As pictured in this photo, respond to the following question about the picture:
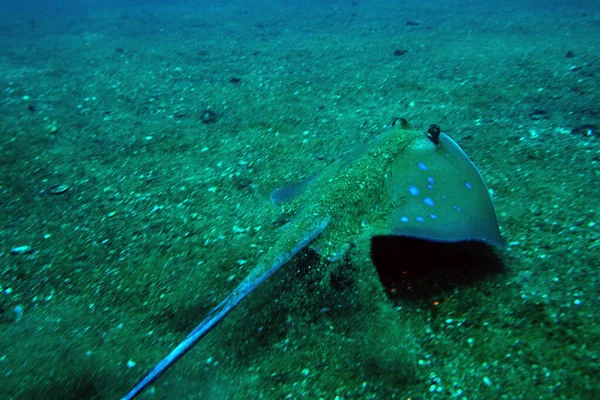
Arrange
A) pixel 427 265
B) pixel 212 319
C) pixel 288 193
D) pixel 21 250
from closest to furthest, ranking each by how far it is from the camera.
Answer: pixel 212 319 → pixel 427 265 → pixel 21 250 → pixel 288 193

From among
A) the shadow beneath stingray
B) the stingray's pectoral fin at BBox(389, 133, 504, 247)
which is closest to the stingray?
the stingray's pectoral fin at BBox(389, 133, 504, 247)

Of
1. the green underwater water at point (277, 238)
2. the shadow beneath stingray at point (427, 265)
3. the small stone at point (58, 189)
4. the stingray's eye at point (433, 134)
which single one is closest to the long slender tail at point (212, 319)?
the green underwater water at point (277, 238)

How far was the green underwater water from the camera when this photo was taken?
257cm

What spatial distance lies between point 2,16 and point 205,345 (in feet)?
89.1

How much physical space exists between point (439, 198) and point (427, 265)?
61cm

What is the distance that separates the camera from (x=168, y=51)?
1154cm

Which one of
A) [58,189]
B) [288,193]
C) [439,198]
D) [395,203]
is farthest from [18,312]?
[439,198]

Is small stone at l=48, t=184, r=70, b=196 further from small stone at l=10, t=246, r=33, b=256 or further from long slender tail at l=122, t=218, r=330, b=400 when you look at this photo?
long slender tail at l=122, t=218, r=330, b=400

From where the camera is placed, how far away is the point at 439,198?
3.02 m

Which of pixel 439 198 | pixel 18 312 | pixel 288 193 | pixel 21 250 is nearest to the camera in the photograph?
pixel 439 198

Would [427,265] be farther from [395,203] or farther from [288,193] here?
[288,193]

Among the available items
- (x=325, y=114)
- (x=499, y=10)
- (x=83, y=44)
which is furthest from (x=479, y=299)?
(x=499, y=10)

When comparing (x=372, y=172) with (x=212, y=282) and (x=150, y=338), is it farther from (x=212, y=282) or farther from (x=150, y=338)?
(x=150, y=338)

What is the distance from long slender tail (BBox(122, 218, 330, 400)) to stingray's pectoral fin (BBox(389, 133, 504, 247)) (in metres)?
0.91
